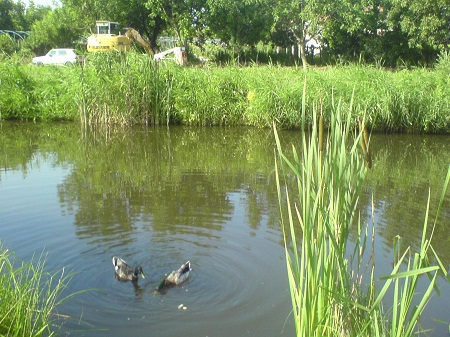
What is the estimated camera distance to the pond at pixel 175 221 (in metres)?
4.75

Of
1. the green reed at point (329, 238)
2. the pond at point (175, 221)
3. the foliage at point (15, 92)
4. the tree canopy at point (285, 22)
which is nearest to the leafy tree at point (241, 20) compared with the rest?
the tree canopy at point (285, 22)

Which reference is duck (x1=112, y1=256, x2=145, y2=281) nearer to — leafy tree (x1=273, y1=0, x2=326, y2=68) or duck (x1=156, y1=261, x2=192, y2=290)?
duck (x1=156, y1=261, x2=192, y2=290)

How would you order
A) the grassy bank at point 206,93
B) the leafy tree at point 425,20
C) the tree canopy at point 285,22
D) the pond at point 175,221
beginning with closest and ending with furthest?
the pond at point 175,221
the grassy bank at point 206,93
the leafy tree at point 425,20
the tree canopy at point 285,22

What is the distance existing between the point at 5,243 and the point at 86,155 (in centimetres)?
538

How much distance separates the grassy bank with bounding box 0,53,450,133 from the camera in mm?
14086

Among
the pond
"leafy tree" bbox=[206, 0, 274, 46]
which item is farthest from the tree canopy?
the pond

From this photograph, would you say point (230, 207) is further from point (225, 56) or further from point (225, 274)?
point (225, 56)

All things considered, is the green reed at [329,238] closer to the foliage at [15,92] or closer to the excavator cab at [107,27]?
the foliage at [15,92]

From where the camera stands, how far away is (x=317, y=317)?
9.66 feet

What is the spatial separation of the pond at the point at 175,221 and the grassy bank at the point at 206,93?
1.18 m

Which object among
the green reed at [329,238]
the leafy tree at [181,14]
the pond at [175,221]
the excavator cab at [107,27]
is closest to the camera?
the green reed at [329,238]

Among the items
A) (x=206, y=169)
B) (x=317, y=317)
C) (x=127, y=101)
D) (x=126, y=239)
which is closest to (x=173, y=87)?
(x=127, y=101)

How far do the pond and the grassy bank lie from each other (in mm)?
1182

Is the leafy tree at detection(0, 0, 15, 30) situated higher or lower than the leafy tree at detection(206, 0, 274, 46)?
higher
